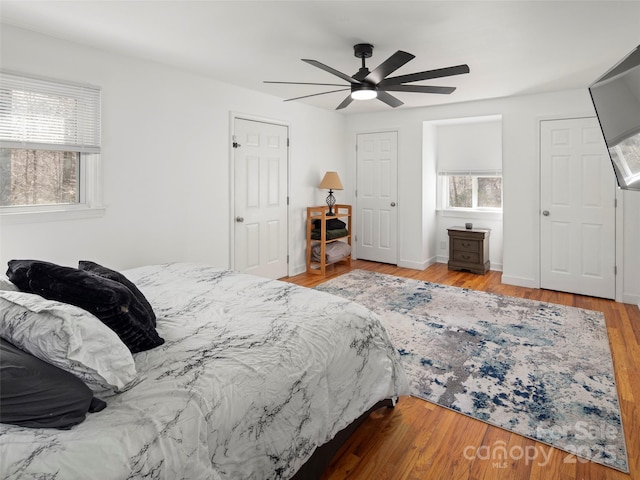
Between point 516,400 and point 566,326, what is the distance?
1.60 metres

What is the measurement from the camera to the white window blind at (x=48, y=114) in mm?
2666

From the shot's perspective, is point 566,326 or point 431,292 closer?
point 566,326

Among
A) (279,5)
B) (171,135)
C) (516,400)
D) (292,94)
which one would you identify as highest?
(292,94)

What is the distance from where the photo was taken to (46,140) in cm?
286

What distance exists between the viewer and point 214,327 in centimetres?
179

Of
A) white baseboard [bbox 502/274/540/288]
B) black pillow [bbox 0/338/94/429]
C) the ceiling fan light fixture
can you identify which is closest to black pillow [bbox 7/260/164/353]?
black pillow [bbox 0/338/94/429]

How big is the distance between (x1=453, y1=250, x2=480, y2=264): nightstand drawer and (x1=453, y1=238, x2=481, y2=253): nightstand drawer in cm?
4

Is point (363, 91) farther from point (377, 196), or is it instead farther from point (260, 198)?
point (377, 196)

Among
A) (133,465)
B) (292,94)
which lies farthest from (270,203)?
(133,465)

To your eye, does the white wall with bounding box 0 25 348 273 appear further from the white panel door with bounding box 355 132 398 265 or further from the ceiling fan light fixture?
the white panel door with bounding box 355 132 398 265

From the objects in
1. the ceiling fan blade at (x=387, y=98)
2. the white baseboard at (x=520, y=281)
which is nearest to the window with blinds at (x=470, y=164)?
the white baseboard at (x=520, y=281)

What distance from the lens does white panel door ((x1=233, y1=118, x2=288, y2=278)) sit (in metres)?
4.46

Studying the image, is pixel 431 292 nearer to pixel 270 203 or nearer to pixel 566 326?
pixel 566 326

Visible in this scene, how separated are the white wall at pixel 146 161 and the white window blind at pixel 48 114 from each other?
86mm
